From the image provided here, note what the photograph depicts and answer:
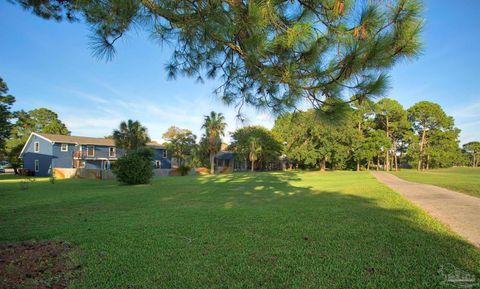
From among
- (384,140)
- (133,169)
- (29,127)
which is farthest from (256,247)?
(29,127)

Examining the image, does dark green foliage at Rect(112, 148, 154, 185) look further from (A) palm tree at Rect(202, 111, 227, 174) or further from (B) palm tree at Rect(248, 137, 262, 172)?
(B) palm tree at Rect(248, 137, 262, 172)

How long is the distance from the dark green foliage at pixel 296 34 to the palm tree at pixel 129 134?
2617 centimetres

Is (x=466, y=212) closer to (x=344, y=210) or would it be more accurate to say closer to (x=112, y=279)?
(x=344, y=210)

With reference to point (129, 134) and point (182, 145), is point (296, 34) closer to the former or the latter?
point (129, 134)

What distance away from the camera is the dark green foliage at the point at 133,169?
1753cm

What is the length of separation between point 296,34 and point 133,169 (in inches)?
646

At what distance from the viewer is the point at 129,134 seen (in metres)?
28.2

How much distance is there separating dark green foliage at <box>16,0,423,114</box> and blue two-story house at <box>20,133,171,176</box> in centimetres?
2893

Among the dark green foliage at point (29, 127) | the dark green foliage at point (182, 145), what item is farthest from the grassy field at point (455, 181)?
the dark green foliage at point (29, 127)

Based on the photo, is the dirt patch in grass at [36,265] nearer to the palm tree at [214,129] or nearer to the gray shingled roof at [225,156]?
the palm tree at [214,129]

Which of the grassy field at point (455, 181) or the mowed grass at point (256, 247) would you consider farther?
the grassy field at point (455, 181)

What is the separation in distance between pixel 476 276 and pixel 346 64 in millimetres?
2653

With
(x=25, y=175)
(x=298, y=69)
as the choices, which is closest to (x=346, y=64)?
(x=298, y=69)

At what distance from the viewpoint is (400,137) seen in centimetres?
4897
